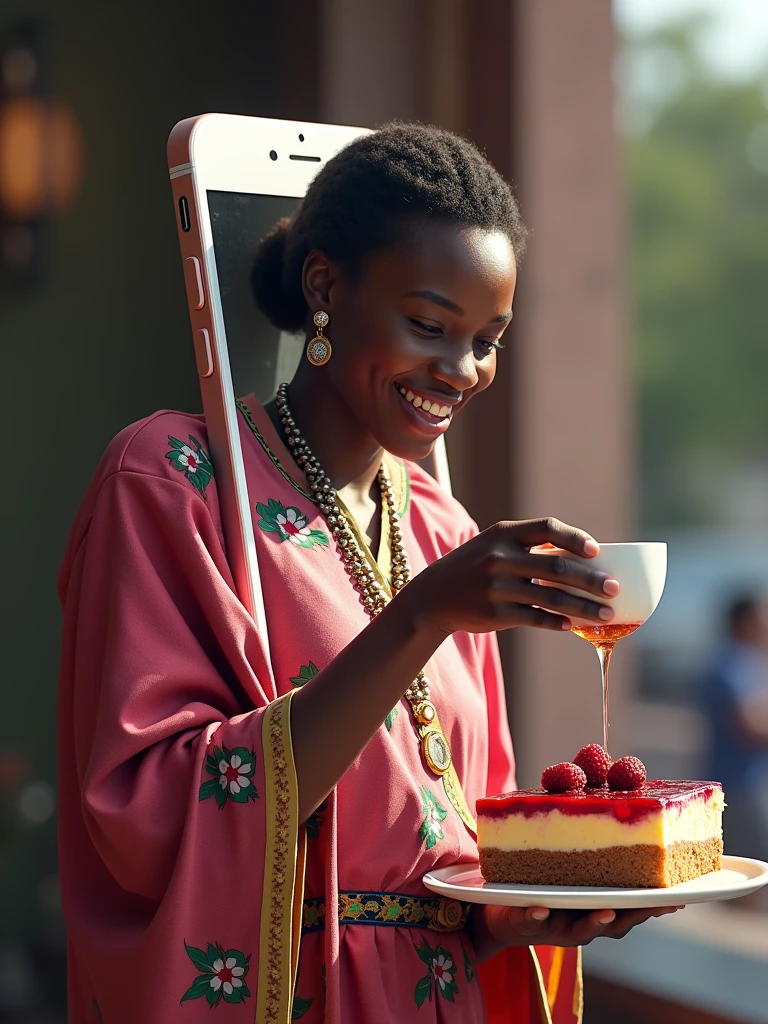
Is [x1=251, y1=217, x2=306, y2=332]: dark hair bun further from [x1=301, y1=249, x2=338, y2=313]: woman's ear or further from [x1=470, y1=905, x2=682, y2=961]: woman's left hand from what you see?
[x1=470, y1=905, x2=682, y2=961]: woman's left hand

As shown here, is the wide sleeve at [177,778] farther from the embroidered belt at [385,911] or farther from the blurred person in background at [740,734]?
the blurred person in background at [740,734]

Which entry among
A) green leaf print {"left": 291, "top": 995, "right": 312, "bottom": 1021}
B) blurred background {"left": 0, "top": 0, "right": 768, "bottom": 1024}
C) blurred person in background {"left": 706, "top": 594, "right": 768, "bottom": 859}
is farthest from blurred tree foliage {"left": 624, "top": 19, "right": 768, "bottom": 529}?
green leaf print {"left": 291, "top": 995, "right": 312, "bottom": 1021}

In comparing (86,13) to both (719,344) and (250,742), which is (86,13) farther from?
(719,344)

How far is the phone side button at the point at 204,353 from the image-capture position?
1.89 meters

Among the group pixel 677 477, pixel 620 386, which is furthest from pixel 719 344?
pixel 620 386

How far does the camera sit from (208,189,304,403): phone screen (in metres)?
2.01

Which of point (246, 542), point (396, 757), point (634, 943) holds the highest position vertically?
point (246, 542)

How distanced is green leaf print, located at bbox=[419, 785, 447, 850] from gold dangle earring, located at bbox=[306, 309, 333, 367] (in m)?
0.59

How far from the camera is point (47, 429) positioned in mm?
4488

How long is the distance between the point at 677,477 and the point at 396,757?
24.0 metres

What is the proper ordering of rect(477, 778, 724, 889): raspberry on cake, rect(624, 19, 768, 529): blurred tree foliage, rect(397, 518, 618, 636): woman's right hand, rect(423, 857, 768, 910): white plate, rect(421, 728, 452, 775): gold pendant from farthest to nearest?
rect(624, 19, 768, 529): blurred tree foliage
rect(421, 728, 452, 775): gold pendant
rect(477, 778, 724, 889): raspberry on cake
rect(423, 857, 768, 910): white plate
rect(397, 518, 618, 636): woman's right hand

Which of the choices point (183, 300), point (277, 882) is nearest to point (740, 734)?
point (183, 300)

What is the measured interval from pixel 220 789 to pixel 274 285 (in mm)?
768

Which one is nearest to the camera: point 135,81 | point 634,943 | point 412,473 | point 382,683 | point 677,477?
point 382,683
